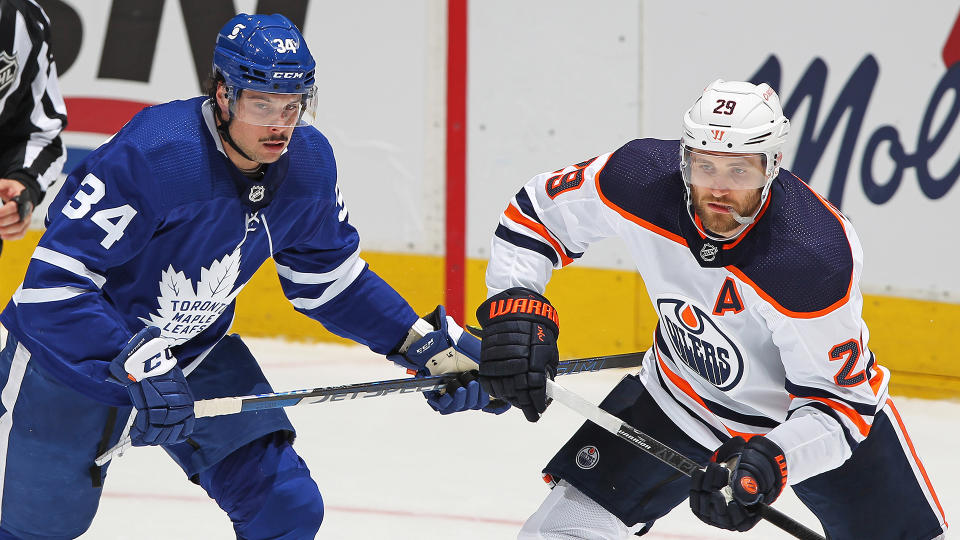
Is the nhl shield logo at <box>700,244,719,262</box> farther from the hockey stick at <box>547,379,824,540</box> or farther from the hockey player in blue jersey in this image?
the hockey player in blue jersey

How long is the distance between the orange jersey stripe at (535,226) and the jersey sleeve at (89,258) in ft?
2.68

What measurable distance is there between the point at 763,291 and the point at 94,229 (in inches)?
48.8

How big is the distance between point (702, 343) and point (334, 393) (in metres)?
0.79

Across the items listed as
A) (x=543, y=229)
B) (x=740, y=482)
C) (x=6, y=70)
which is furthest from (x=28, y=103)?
(x=740, y=482)

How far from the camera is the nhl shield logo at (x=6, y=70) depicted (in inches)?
140

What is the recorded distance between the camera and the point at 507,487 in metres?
4.00

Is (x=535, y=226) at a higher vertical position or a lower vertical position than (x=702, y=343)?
higher

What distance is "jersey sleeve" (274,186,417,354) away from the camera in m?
2.88

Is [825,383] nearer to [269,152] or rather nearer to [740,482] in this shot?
[740,482]

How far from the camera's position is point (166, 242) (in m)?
2.60

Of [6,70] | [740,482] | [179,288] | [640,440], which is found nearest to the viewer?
A: [740,482]

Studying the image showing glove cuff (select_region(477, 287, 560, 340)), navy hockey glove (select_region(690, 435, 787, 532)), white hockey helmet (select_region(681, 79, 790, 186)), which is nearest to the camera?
navy hockey glove (select_region(690, 435, 787, 532))

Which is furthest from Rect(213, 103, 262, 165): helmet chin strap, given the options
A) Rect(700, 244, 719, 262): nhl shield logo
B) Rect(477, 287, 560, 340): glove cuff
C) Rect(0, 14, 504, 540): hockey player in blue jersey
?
Rect(700, 244, 719, 262): nhl shield logo

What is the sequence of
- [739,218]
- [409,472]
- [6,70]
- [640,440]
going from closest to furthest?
[739,218] → [640,440] → [6,70] → [409,472]
